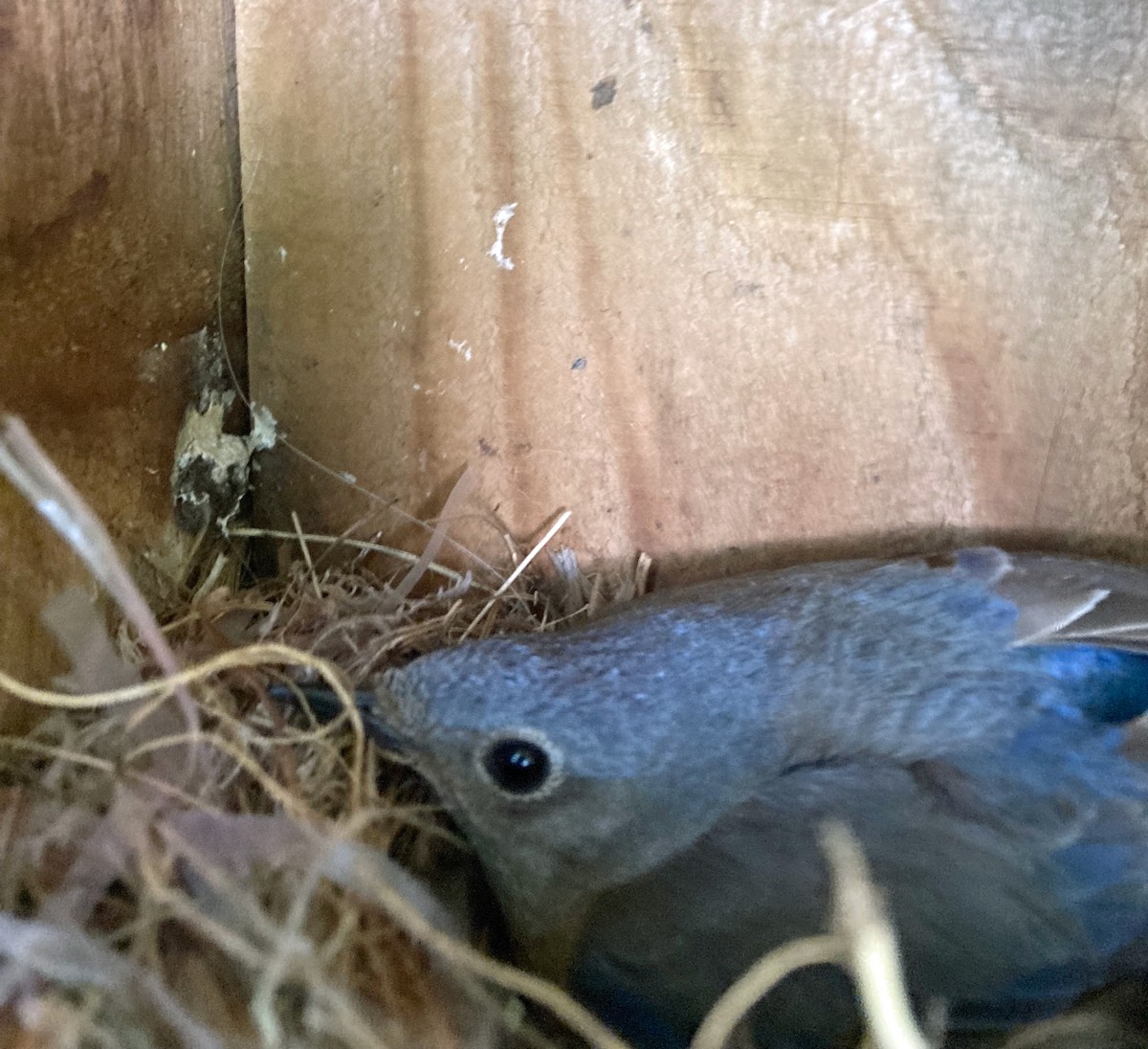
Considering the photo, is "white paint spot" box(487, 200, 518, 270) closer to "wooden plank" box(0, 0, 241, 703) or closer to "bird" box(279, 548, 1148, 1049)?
"wooden plank" box(0, 0, 241, 703)

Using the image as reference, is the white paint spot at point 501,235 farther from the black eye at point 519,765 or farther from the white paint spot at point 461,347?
the black eye at point 519,765

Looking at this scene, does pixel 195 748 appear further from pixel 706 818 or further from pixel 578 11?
pixel 578 11

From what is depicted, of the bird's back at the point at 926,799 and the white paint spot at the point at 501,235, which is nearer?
the bird's back at the point at 926,799

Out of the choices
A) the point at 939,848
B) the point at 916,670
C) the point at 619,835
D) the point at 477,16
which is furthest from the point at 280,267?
the point at 939,848

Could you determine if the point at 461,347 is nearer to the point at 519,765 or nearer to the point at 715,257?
the point at 715,257

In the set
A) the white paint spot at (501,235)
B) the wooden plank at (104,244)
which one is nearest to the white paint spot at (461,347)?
the white paint spot at (501,235)

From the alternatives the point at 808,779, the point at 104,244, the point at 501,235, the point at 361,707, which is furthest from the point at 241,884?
the point at 501,235

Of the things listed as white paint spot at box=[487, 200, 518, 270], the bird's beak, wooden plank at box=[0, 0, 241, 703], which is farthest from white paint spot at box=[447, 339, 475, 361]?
the bird's beak
